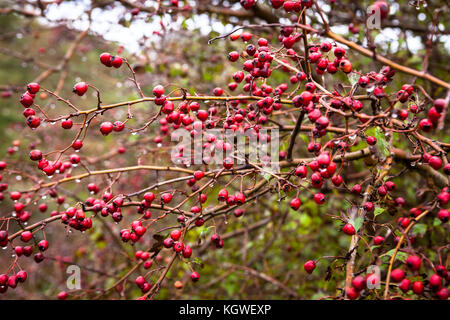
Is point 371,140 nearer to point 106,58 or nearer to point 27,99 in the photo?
point 106,58

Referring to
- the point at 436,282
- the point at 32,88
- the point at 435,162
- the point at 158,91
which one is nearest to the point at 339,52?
the point at 435,162

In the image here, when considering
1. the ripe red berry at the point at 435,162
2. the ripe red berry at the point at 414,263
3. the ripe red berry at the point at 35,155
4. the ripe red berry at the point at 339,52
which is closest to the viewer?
the ripe red berry at the point at 414,263

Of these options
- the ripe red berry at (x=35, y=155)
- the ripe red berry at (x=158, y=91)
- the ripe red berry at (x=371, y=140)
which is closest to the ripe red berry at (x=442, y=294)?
the ripe red berry at (x=371, y=140)

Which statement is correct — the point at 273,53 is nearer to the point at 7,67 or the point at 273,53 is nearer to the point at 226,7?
the point at 226,7

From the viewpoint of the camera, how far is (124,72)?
360cm

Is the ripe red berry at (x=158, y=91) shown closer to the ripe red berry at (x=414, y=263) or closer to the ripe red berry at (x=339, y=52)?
the ripe red berry at (x=339, y=52)

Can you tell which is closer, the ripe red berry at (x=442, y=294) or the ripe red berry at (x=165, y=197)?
the ripe red berry at (x=442, y=294)

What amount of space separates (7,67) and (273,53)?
14.4 meters

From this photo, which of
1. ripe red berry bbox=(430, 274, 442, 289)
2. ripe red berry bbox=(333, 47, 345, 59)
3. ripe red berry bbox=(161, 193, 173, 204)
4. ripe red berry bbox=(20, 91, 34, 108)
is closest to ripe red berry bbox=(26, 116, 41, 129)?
ripe red berry bbox=(20, 91, 34, 108)

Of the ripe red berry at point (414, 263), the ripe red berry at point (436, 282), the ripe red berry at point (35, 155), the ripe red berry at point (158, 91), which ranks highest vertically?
the ripe red berry at point (158, 91)

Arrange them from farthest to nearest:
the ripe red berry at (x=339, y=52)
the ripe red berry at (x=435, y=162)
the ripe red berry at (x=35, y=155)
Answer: the ripe red berry at (x=35, y=155)
the ripe red berry at (x=339, y=52)
the ripe red berry at (x=435, y=162)

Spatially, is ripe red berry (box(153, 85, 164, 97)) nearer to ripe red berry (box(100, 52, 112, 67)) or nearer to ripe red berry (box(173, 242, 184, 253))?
ripe red berry (box(100, 52, 112, 67))
